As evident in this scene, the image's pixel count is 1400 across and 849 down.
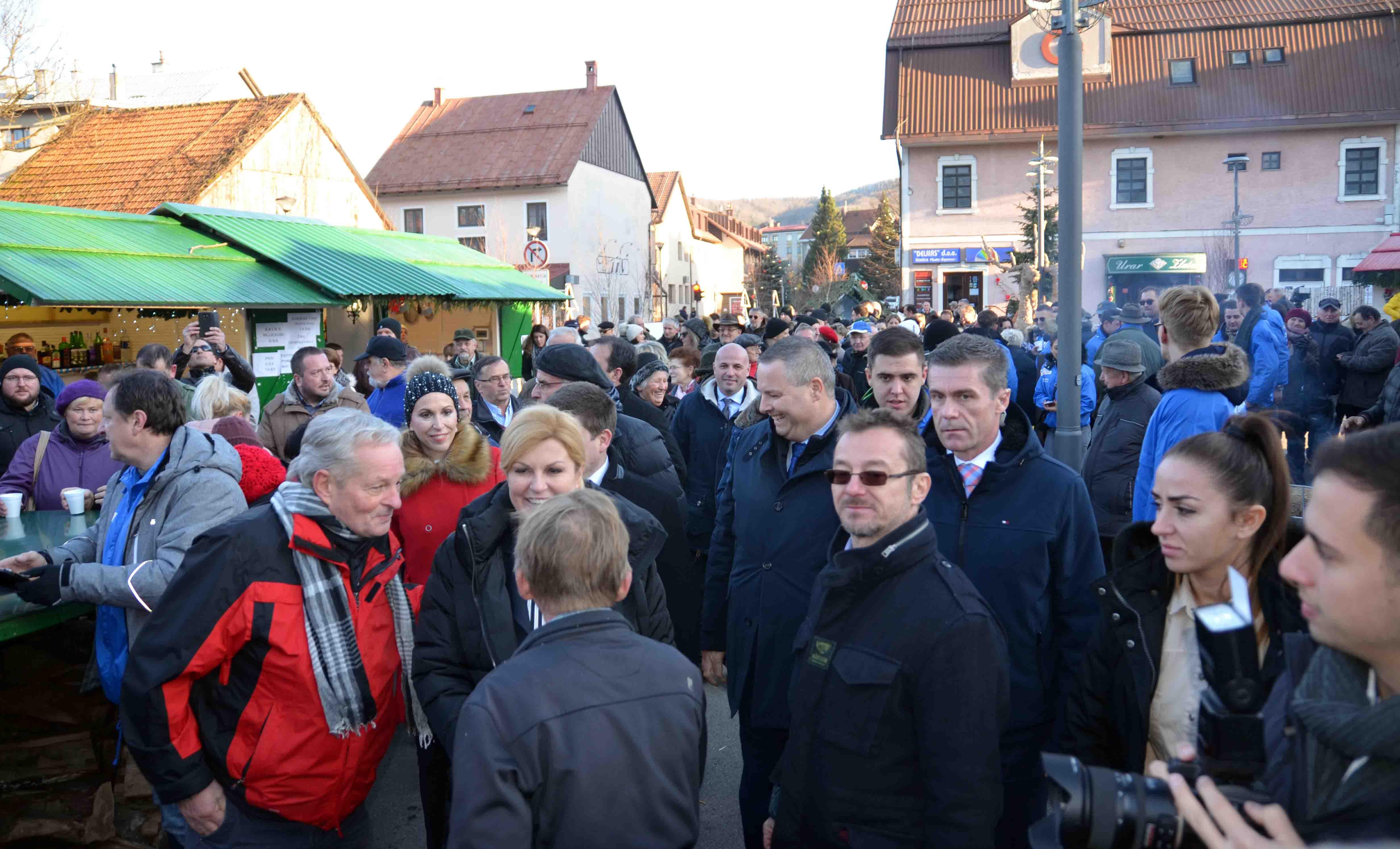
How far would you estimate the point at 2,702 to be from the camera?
458 centimetres

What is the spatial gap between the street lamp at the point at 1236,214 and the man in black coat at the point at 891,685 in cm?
2603

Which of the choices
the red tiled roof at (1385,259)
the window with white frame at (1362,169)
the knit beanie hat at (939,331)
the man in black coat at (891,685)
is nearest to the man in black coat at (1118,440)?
the knit beanie hat at (939,331)

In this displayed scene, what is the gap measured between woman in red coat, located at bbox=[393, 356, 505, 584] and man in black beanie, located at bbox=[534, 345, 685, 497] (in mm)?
428

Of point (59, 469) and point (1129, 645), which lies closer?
point (1129, 645)

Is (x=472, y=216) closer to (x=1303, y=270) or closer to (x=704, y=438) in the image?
(x=1303, y=270)

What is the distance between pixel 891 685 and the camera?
259cm

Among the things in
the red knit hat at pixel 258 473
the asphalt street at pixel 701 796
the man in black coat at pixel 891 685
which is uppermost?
the red knit hat at pixel 258 473

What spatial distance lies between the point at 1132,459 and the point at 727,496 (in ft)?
9.15

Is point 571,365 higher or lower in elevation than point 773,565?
higher

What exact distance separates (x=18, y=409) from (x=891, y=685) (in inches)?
262

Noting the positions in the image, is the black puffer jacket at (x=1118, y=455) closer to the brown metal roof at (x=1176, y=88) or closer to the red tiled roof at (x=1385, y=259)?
the red tiled roof at (x=1385, y=259)

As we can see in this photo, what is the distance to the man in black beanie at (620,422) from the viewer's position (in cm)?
457

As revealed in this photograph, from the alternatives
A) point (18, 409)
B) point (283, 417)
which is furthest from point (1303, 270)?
point (18, 409)

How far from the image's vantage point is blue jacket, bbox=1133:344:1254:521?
15.3 feet
